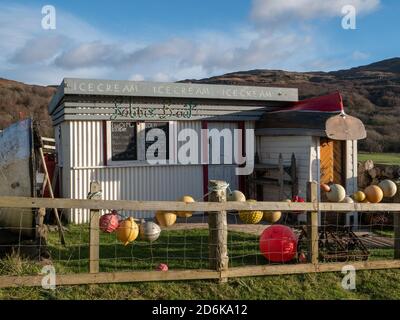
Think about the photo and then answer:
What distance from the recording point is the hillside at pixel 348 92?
145ft

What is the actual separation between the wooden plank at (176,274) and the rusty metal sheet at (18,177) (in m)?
2.07

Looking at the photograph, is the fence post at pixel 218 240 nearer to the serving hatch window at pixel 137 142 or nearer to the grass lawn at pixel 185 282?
the grass lawn at pixel 185 282

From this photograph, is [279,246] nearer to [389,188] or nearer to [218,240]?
[218,240]

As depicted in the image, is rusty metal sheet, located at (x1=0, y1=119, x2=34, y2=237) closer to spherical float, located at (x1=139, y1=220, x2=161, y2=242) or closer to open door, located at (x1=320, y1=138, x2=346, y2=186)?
spherical float, located at (x1=139, y1=220, x2=161, y2=242)

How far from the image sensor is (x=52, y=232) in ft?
32.7

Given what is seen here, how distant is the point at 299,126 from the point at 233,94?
2.14 meters

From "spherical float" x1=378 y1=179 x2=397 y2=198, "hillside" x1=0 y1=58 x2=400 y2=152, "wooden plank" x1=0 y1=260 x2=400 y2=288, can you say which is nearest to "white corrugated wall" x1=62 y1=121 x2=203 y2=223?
"spherical float" x1=378 y1=179 x2=397 y2=198

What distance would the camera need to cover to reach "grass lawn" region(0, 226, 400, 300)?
5.86 m

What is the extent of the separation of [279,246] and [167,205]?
2159 millimetres

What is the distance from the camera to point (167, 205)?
615 centimetres

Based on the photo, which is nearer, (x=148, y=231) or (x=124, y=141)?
→ (x=148, y=231)

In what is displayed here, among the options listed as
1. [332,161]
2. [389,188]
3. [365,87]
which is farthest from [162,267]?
[365,87]
